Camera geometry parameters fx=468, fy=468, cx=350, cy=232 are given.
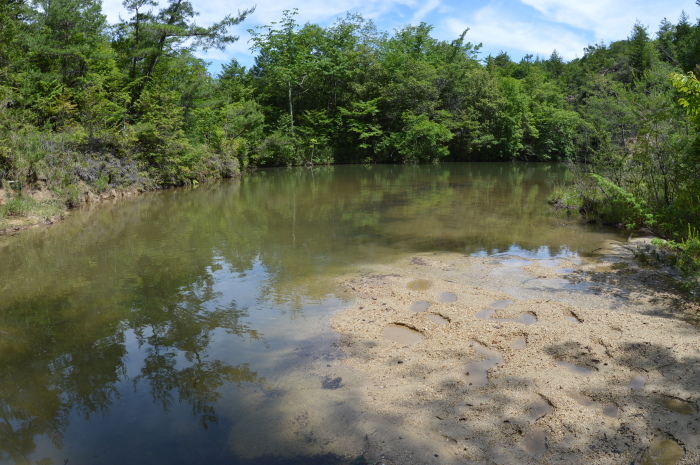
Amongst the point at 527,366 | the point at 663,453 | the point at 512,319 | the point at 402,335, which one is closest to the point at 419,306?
the point at 402,335

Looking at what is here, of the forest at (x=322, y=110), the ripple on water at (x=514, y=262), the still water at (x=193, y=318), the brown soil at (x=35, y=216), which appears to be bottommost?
the still water at (x=193, y=318)

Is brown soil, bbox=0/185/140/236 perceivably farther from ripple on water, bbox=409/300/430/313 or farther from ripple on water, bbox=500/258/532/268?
ripple on water, bbox=500/258/532/268

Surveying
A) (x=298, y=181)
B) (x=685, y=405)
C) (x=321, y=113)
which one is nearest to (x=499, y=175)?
(x=298, y=181)

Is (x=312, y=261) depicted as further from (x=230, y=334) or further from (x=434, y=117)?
(x=434, y=117)

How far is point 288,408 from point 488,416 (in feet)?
6.01

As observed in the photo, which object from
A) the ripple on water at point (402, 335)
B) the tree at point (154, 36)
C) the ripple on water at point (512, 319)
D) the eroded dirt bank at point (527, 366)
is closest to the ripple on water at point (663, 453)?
the eroded dirt bank at point (527, 366)

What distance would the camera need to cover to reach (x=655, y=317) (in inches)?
233

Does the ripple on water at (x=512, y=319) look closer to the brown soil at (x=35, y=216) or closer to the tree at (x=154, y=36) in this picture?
the brown soil at (x=35, y=216)

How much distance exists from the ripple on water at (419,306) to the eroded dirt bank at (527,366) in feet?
0.10

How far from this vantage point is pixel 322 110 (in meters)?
41.5

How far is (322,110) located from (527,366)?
38.8m

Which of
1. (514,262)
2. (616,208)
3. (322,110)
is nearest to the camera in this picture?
(514,262)

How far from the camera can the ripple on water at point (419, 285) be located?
7449 mm

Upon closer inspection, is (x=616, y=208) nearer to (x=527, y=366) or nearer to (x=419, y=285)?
(x=419, y=285)
